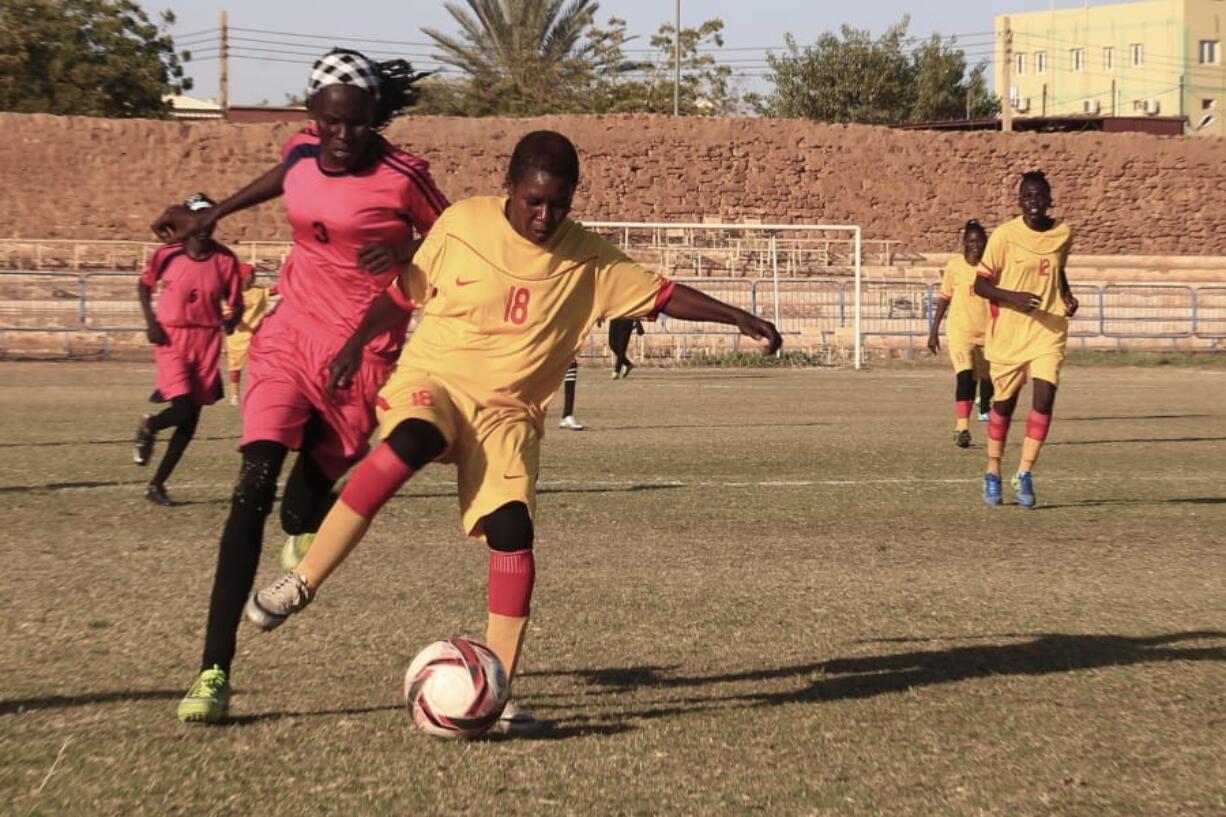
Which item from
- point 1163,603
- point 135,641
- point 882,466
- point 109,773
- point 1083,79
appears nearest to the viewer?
point 109,773

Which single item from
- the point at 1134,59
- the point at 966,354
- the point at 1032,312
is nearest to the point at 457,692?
the point at 1032,312

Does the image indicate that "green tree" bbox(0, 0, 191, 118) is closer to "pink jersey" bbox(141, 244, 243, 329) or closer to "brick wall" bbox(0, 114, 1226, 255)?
"brick wall" bbox(0, 114, 1226, 255)

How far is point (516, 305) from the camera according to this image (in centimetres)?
535

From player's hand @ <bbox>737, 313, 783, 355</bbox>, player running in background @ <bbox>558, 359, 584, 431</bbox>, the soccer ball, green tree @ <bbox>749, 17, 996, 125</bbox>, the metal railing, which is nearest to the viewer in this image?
the soccer ball

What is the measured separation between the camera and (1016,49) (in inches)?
4670

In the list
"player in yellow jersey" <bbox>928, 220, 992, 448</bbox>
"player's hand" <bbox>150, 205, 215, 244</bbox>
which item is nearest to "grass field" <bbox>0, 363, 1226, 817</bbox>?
"player's hand" <bbox>150, 205, 215, 244</bbox>

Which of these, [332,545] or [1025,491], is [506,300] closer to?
[332,545]

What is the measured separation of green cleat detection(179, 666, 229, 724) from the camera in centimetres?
514

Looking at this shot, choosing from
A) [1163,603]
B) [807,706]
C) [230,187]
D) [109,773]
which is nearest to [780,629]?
[807,706]

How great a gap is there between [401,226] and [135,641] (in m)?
1.93

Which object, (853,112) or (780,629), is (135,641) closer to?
(780,629)

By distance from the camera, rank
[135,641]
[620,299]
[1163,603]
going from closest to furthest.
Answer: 1. [620,299]
2. [135,641]
3. [1163,603]

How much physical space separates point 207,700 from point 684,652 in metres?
2.01

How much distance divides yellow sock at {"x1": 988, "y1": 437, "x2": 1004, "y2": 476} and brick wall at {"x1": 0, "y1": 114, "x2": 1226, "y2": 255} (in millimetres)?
39727
